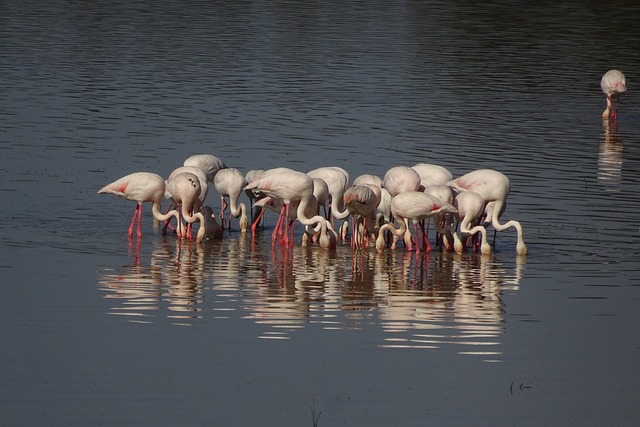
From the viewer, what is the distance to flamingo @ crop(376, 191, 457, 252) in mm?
12352

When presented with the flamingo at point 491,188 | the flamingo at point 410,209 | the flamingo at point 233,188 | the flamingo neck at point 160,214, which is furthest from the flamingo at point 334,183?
the flamingo neck at point 160,214

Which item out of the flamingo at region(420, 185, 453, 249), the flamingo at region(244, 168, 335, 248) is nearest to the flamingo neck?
the flamingo at region(244, 168, 335, 248)

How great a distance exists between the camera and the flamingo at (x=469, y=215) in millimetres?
12539

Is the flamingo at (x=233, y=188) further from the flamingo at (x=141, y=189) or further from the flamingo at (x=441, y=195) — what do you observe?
the flamingo at (x=441, y=195)

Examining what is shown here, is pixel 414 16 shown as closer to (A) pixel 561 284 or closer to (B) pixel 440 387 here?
(A) pixel 561 284

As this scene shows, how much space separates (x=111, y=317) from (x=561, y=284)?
357 centimetres

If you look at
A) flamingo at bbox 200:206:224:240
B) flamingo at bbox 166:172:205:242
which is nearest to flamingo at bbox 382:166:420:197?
flamingo at bbox 200:206:224:240

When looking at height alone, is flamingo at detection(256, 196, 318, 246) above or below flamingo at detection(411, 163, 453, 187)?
below

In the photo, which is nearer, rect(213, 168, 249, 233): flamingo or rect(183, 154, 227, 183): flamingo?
rect(213, 168, 249, 233): flamingo

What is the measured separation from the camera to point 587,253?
1238 centimetres

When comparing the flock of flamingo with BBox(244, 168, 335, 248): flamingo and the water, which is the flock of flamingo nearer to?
BBox(244, 168, 335, 248): flamingo

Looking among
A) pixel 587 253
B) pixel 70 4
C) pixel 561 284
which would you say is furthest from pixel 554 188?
pixel 70 4

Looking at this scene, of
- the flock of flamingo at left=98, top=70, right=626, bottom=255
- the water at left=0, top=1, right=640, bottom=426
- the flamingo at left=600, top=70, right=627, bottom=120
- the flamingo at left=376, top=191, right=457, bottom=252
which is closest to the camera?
the water at left=0, top=1, right=640, bottom=426

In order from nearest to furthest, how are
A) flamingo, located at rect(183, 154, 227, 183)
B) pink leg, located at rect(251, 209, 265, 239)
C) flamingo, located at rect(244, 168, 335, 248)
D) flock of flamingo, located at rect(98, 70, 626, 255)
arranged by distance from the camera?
flock of flamingo, located at rect(98, 70, 626, 255) < flamingo, located at rect(244, 168, 335, 248) < pink leg, located at rect(251, 209, 265, 239) < flamingo, located at rect(183, 154, 227, 183)
